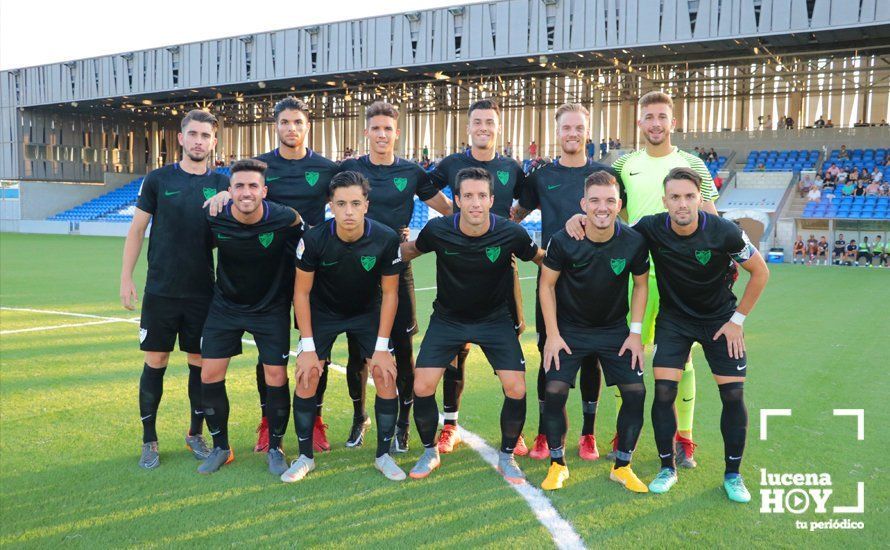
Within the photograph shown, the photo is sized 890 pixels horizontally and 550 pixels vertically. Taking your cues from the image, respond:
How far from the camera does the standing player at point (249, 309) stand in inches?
174

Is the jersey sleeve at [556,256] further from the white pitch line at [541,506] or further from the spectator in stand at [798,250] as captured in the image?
the spectator in stand at [798,250]

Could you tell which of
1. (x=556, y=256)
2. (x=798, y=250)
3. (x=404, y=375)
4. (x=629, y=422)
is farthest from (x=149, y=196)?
(x=798, y=250)

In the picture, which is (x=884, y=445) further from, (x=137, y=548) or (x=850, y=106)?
(x=850, y=106)

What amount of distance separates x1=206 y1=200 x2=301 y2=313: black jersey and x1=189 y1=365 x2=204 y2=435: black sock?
589 millimetres

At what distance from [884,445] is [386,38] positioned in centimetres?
2853

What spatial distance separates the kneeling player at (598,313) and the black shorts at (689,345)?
5.6 inches

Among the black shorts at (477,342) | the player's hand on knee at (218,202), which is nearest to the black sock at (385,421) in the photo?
the black shorts at (477,342)

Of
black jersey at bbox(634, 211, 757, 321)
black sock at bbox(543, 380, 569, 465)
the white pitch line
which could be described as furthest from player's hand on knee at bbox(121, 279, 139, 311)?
black jersey at bbox(634, 211, 757, 321)

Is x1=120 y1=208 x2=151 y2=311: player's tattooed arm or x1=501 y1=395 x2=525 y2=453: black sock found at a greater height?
x1=120 y1=208 x2=151 y2=311: player's tattooed arm

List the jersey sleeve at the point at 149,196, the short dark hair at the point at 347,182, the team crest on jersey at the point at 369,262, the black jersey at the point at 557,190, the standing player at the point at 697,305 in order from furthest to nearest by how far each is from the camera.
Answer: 1. the black jersey at the point at 557,190
2. the jersey sleeve at the point at 149,196
3. the team crest on jersey at the point at 369,262
4. the short dark hair at the point at 347,182
5. the standing player at the point at 697,305

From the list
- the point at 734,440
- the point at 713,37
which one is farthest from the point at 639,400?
the point at 713,37

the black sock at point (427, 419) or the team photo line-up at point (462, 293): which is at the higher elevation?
the team photo line-up at point (462, 293)

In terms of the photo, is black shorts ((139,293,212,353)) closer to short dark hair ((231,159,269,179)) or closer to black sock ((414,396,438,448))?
short dark hair ((231,159,269,179))

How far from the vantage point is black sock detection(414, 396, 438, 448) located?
4480mm
